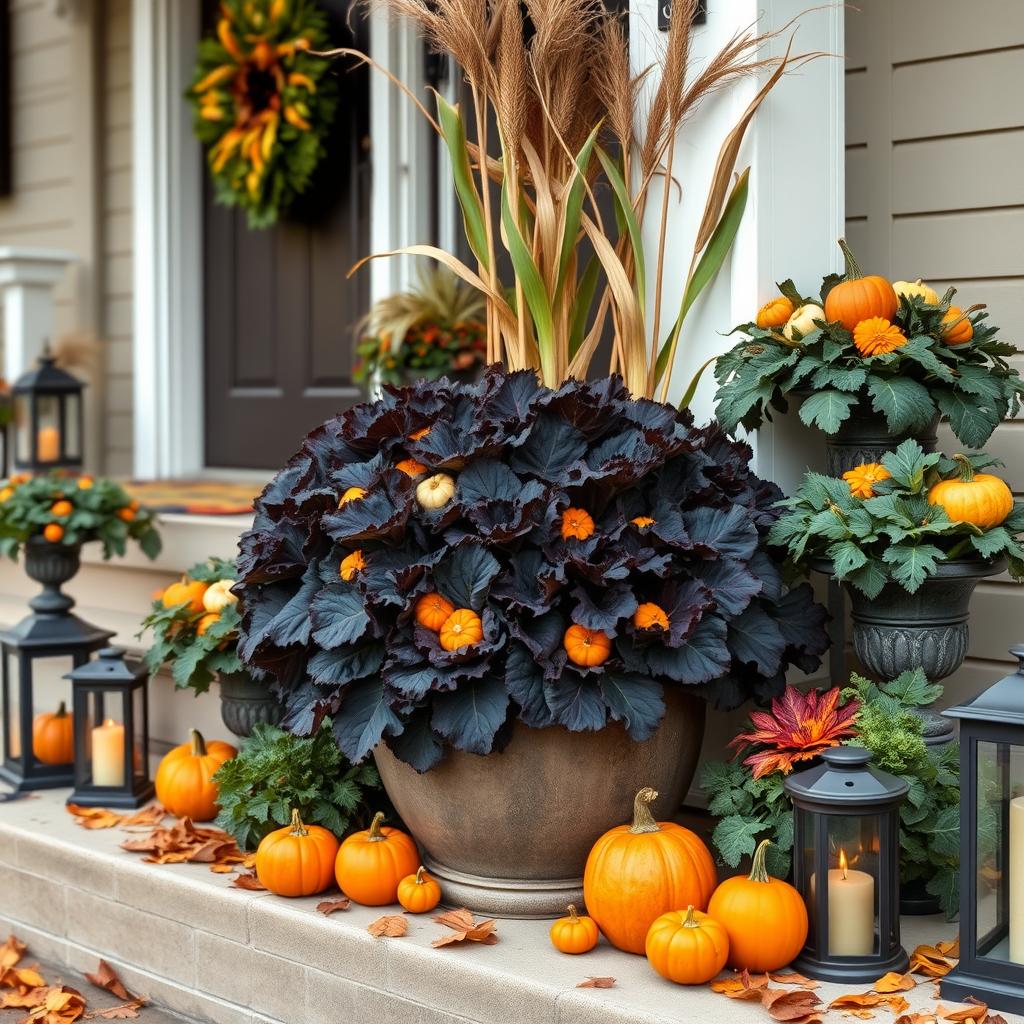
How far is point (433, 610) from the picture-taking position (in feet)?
7.22

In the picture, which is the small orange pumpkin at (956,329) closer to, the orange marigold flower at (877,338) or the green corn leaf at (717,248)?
the orange marigold flower at (877,338)

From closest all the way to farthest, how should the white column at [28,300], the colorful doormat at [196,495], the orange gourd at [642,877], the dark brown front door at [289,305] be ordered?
the orange gourd at [642,877] < the colorful doormat at [196,495] < the dark brown front door at [289,305] < the white column at [28,300]

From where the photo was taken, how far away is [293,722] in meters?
2.29

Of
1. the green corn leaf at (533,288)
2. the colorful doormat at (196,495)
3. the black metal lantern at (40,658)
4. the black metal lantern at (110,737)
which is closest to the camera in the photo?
the green corn leaf at (533,288)

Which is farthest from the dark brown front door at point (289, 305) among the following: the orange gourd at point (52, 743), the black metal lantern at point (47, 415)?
the orange gourd at point (52, 743)

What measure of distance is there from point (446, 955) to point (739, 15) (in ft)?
5.71

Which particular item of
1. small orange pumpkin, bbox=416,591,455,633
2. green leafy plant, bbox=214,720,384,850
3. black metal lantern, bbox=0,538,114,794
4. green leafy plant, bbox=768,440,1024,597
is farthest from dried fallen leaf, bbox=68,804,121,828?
green leafy plant, bbox=768,440,1024,597

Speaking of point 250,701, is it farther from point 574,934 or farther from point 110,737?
point 574,934

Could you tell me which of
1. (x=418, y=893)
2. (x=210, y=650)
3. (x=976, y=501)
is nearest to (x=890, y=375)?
(x=976, y=501)

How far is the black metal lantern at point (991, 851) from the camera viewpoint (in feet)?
6.28

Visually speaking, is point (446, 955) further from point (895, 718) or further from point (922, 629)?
point (922, 629)

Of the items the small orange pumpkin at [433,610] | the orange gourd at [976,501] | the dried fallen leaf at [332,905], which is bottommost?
the dried fallen leaf at [332,905]

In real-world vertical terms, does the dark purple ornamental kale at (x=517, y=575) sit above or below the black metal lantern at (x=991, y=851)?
above

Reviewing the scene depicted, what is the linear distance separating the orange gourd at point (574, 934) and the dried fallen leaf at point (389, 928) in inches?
9.8
